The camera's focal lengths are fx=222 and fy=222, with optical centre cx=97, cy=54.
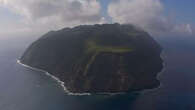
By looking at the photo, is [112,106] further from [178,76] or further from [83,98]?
[178,76]

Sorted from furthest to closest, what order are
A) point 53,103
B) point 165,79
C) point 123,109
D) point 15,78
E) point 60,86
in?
point 15,78 → point 165,79 → point 60,86 → point 53,103 → point 123,109

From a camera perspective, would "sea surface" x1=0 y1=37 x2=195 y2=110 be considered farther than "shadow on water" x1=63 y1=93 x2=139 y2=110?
Yes

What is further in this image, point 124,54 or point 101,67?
point 124,54

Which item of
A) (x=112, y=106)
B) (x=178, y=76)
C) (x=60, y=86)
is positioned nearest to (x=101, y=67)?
(x=60, y=86)

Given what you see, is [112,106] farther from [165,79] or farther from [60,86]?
[165,79]

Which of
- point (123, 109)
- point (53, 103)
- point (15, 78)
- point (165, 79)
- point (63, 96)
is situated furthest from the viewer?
point (15, 78)

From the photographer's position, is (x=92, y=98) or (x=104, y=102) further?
(x=92, y=98)

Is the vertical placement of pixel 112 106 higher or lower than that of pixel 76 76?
lower

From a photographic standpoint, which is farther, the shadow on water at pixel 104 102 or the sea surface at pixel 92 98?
the sea surface at pixel 92 98

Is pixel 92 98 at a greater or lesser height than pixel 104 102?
greater

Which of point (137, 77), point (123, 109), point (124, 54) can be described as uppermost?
point (124, 54)
